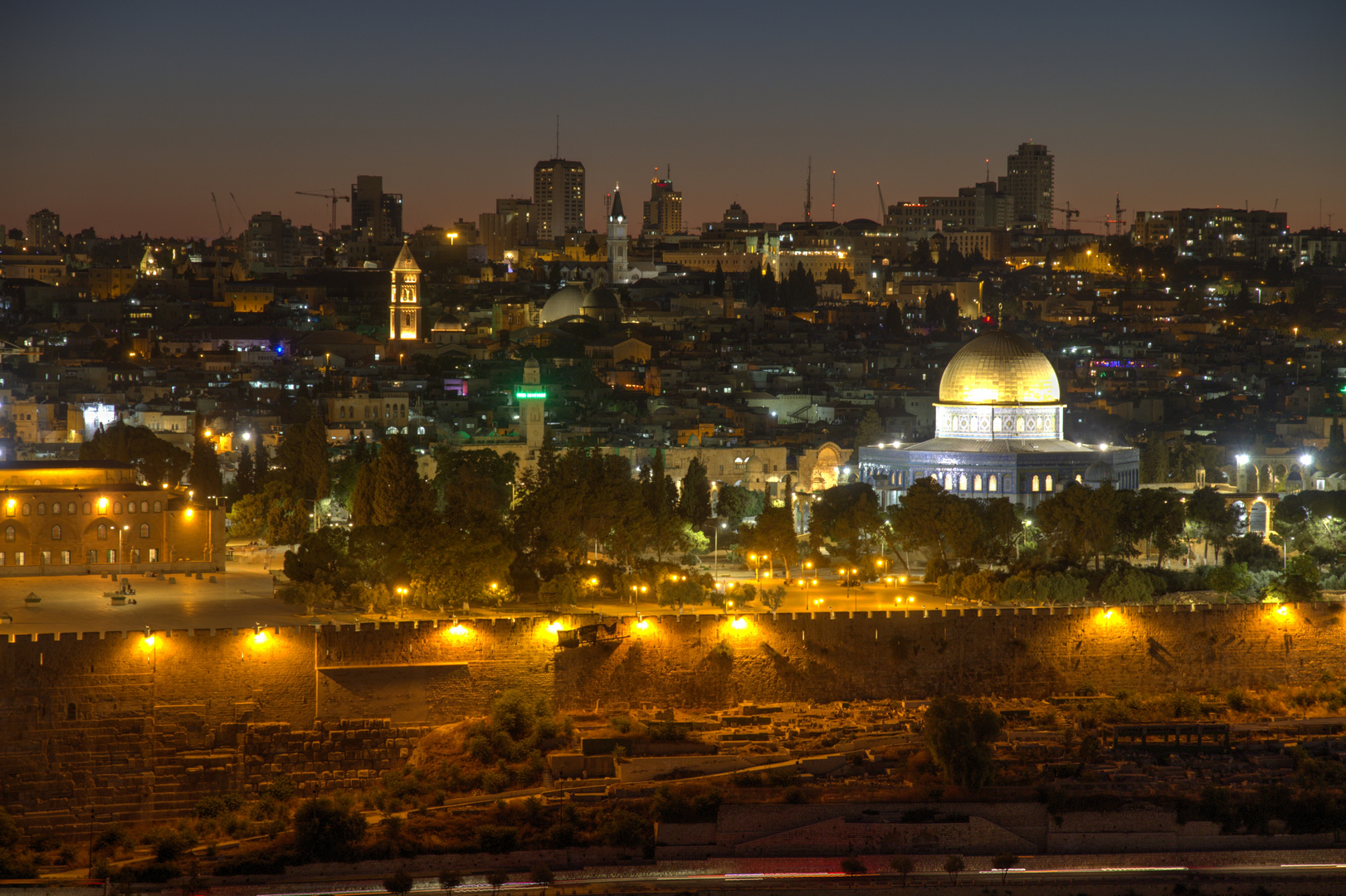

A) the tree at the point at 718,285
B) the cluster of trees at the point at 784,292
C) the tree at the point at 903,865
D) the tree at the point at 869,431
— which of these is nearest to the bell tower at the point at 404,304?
the tree at the point at 718,285

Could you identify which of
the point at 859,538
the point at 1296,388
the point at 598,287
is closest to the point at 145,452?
the point at 859,538

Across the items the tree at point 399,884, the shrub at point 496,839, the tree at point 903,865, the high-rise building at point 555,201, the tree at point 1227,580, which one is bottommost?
the tree at point 399,884

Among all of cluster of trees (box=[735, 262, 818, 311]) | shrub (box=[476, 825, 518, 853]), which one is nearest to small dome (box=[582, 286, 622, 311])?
cluster of trees (box=[735, 262, 818, 311])

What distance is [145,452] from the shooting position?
1935 inches

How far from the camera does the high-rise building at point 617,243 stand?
115562mm

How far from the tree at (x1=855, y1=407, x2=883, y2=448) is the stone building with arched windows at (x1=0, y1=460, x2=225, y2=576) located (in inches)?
928

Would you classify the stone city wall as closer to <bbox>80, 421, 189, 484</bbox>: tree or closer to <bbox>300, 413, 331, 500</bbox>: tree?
<bbox>300, 413, 331, 500</bbox>: tree

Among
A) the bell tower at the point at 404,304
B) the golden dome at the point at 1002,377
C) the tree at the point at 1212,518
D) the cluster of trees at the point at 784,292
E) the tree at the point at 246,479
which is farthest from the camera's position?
the cluster of trees at the point at 784,292

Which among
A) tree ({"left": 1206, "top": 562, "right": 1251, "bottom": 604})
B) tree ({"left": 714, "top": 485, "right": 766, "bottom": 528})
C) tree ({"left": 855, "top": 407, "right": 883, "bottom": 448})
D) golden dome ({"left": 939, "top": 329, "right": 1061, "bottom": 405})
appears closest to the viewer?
tree ({"left": 1206, "top": 562, "right": 1251, "bottom": 604})

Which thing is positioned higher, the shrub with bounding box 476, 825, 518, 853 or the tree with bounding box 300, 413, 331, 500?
the tree with bounding box 300, 413, 331, 500

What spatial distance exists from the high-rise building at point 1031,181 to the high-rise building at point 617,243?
212 ft

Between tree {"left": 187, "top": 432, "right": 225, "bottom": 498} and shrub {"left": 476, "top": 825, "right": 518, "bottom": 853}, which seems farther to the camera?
tree {"left": 187, "top": 432, "right": 225, "bottom": 498}

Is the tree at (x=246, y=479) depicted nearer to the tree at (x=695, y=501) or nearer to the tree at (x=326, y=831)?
the tree at (x=695, y=501)

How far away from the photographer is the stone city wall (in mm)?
31266
